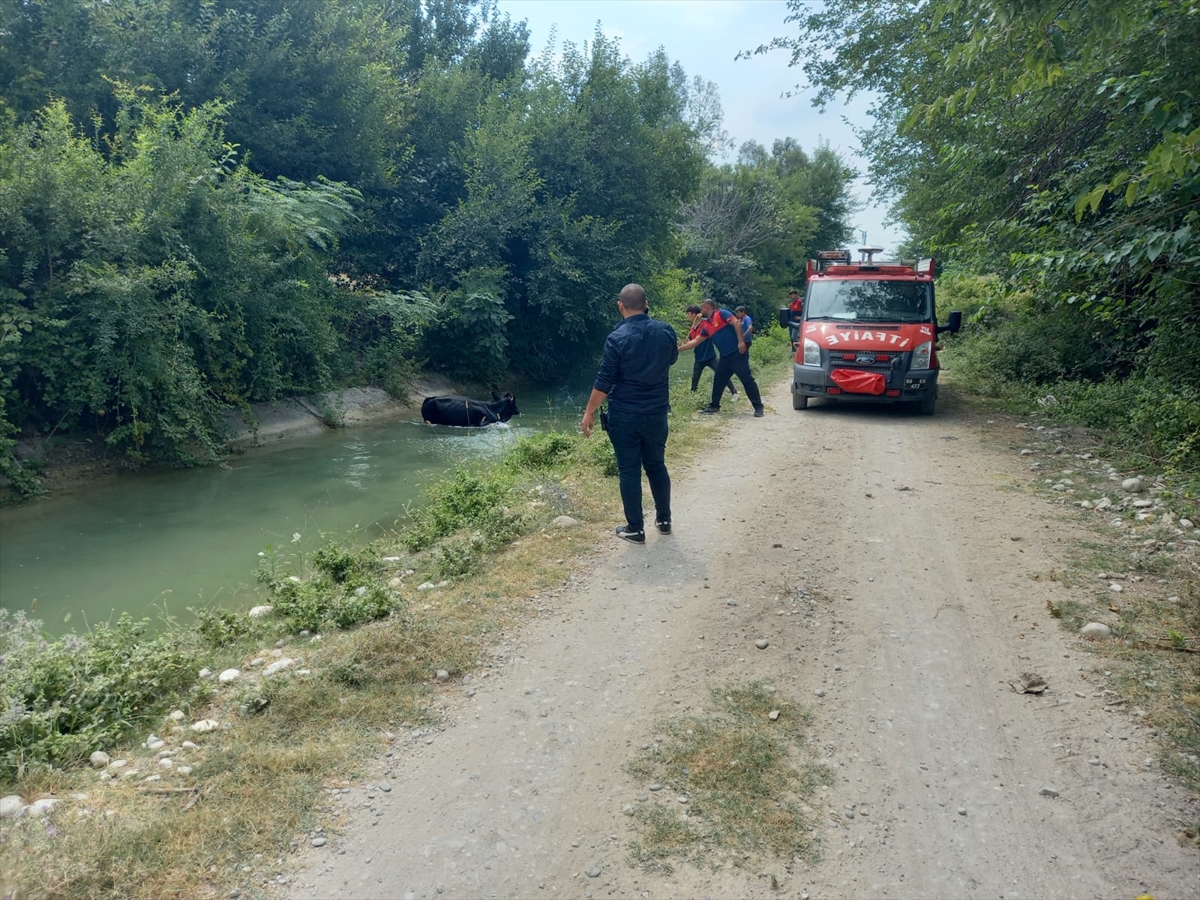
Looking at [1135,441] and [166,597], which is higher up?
[1135,441]

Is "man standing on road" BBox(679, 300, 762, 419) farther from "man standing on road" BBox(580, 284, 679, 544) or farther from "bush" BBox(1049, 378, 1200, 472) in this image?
"man standing on road" BBox(580, 284, 679, 544)

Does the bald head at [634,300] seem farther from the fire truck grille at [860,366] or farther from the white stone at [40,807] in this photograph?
the fire truck grille at [860,366]

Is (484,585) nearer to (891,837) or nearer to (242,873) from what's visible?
(242,873)

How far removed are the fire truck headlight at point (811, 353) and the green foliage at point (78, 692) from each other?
10458 millimetres

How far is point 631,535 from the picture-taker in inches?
279

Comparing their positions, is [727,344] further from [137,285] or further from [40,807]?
[40,807]

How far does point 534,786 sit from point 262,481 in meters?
10.1

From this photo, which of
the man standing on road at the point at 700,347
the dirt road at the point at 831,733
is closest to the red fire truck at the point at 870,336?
the man standing on road at the point at 700,347

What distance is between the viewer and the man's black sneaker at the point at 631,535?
706 centimetres

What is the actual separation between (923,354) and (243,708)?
36.9ft

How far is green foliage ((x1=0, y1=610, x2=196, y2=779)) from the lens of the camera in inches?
164

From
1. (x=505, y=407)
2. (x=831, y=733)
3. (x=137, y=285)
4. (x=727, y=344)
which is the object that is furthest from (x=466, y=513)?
(x=505, y=407)

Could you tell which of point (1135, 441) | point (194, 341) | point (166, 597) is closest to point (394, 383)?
point (194, 341)

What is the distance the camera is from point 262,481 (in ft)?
41.4
